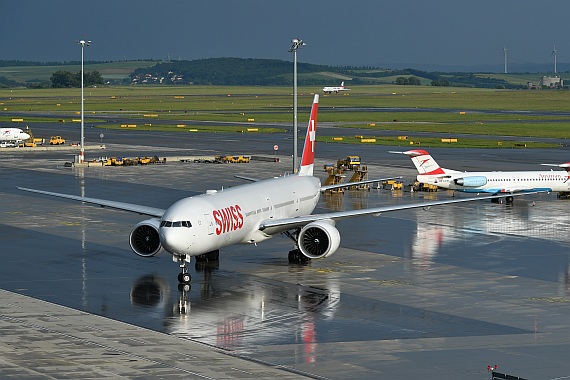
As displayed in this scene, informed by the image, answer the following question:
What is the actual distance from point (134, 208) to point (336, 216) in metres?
10.2

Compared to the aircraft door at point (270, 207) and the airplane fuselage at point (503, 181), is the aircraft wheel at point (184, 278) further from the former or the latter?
the airplane fuselage at point (503, 181)

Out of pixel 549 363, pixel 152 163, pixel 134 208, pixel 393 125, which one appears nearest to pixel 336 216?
pixel 134 208

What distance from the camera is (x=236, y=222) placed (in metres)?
50.2

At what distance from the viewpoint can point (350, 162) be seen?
344 ft

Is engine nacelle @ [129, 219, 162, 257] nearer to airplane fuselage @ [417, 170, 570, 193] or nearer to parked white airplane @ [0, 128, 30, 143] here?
airplane fuselage @ [417, 170, 570, 193]

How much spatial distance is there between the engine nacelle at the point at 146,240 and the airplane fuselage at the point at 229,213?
2.68 meters

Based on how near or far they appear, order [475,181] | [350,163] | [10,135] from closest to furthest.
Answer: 1. [475,181]
2. [350,163]
3. [10,135]

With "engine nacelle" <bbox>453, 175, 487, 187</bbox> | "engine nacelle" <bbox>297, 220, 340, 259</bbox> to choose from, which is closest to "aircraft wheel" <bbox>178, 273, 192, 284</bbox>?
"engine nacelle" <bbox>297, 220, 340, 259</bbox>

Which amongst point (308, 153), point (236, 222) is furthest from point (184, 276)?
point (308, 153)

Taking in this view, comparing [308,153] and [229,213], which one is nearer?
[229,213]

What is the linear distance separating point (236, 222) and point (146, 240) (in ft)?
14.4

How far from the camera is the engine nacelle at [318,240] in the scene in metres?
51.6

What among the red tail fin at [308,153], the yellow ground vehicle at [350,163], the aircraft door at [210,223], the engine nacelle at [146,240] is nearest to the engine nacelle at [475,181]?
the red tail fin at [308,153]

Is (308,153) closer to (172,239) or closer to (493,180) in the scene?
(172,239)
